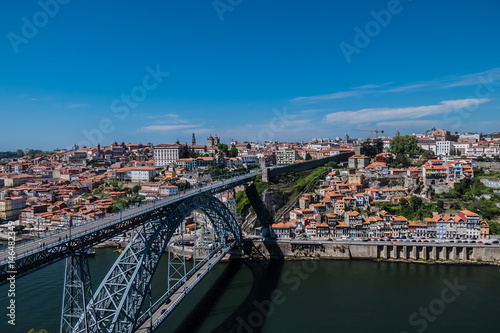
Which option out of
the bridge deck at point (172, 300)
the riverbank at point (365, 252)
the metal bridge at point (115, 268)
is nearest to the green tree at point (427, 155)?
the riverbank at point (365, 252)

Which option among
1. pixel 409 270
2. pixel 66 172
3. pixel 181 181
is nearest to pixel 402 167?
pixel 409 270

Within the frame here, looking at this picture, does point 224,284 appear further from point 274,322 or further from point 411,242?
point 411,242

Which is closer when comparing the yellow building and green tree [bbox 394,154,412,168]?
the yellow building

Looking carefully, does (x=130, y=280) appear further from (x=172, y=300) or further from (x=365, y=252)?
(x=365, y=252)

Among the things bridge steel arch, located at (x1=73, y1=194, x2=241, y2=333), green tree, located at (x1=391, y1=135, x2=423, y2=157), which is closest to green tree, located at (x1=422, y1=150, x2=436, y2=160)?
green tree, located at (x1=391, y1=135, x2=423, y2=157)

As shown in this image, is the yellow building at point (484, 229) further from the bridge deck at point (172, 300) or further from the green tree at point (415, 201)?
the bridge deck at point (172, 300)

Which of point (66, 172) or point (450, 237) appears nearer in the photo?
point (450, 237)

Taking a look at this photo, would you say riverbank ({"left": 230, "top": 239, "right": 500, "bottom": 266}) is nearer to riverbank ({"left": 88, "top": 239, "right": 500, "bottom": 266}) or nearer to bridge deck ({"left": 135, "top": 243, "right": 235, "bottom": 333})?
riverbank ({"left": 88, "top": 239, "right": 500, "bottom": 266})
